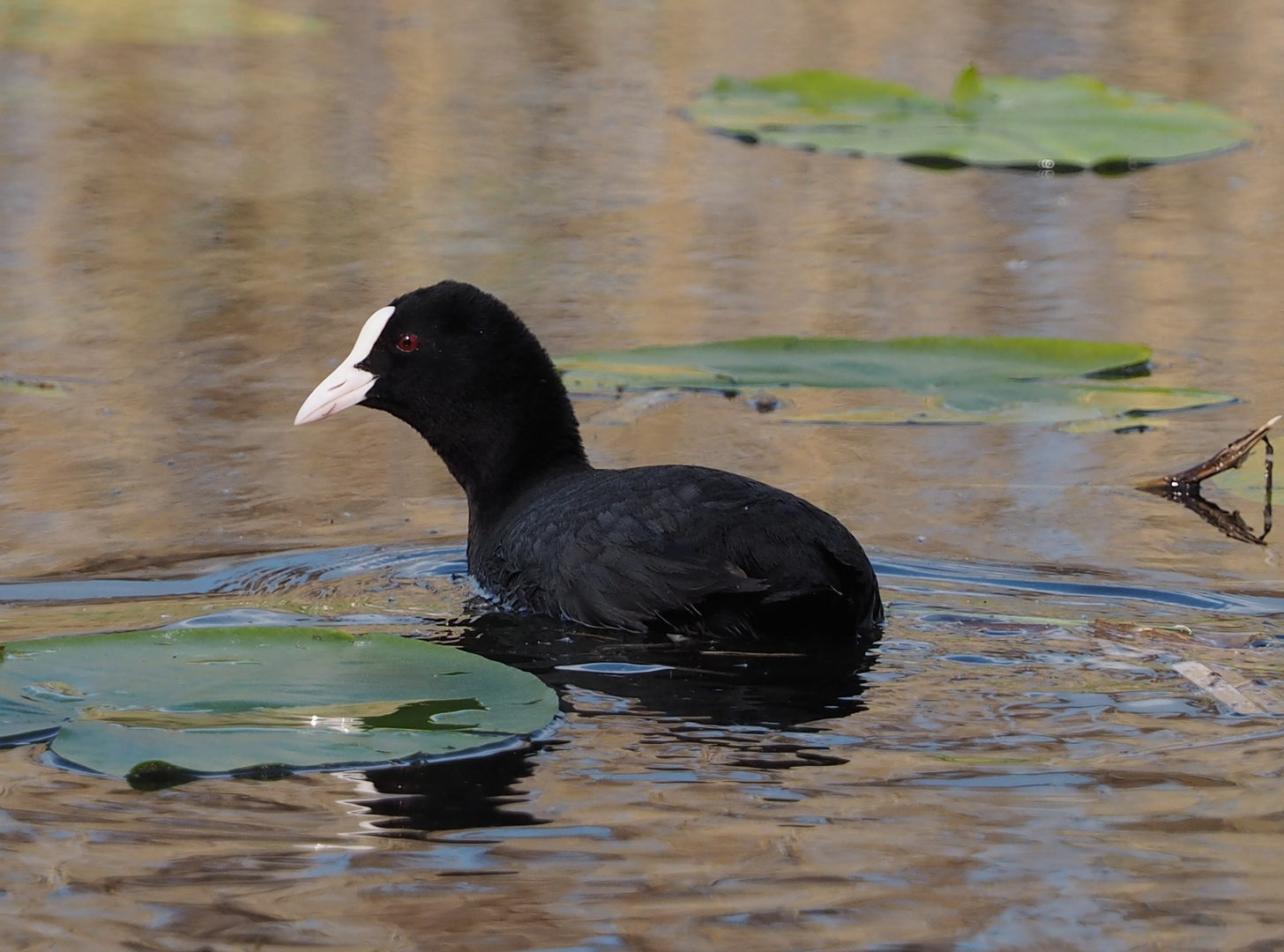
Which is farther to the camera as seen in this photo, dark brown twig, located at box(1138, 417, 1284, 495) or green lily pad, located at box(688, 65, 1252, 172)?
green lily pad, located at box(688, 65, 1252, 172)

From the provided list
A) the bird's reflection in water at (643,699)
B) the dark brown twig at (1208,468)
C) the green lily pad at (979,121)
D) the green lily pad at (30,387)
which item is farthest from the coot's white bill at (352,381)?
the green lily pad at (979,121)

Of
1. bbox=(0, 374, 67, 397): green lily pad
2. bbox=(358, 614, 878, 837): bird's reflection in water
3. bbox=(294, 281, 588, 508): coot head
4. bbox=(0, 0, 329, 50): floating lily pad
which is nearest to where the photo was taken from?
bbox=(358, 614, 878, 837): bird's reflection in water

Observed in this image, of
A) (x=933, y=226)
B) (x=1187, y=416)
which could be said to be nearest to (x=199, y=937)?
(x=1187, y=416)

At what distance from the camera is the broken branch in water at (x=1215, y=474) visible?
4648mm

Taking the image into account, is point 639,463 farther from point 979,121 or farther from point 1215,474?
point 979,121

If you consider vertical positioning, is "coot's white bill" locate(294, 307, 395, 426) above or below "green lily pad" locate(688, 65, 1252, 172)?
below

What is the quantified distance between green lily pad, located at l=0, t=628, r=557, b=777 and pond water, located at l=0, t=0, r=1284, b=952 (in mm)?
52

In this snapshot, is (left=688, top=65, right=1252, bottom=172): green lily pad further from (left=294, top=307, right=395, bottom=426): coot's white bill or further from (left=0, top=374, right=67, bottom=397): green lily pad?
(left=294, top=307, right=395, bottom=426): coot's white bill

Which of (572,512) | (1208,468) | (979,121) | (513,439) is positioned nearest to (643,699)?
(572,512)

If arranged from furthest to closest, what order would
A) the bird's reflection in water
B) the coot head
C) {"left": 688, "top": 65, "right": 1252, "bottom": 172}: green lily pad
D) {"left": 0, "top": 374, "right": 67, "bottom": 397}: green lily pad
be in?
{"left": 688, "top": 65, "right": 1252, "bottom": 172}: green lily pad → {"left": 0, "top": 374, "right": 67, "bottom": 397}: green lily pad → the coot head → the bird's reflection in water

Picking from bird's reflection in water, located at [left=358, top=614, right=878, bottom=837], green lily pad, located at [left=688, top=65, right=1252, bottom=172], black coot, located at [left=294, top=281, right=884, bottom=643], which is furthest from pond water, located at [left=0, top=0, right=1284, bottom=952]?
green lily pad, located at [left=688, top=65, right=1252, bottom=172]

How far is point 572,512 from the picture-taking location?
4.20 metres

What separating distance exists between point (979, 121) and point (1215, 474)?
3919 mm

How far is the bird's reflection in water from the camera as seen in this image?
304cm
